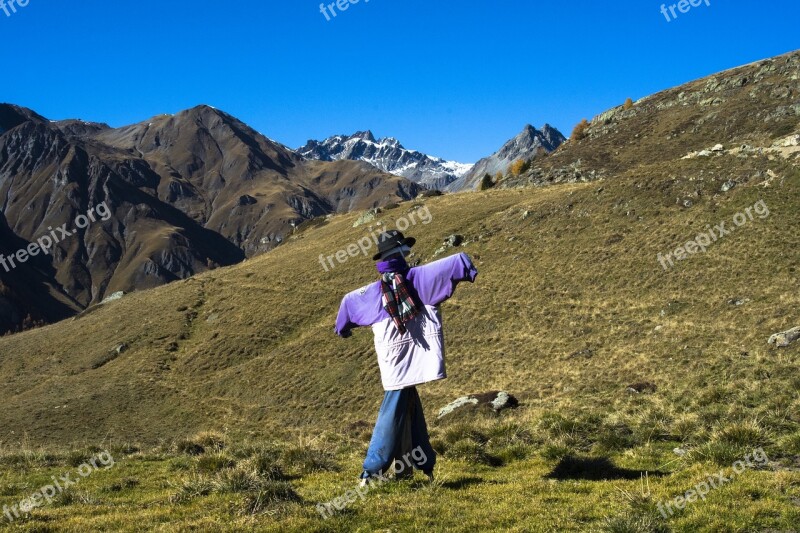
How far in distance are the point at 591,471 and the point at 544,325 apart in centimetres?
3174

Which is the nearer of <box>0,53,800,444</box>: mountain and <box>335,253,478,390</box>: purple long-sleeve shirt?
<box>335,253,478,390</box>: purple long-sleeve shirt

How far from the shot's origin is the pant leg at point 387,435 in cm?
945

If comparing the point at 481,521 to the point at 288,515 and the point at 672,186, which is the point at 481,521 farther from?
the point at 672,186

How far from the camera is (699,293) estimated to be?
121ft

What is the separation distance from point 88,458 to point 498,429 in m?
10.7

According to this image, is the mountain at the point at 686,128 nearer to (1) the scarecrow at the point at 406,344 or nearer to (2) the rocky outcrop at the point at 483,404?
(2) the rocky outcrop at the point at 483,404

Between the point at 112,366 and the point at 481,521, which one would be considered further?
the point at 112,366

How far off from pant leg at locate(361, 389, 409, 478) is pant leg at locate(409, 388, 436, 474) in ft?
0.75

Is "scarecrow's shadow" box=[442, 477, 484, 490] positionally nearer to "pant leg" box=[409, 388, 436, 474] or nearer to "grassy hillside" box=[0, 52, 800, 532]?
"grassy hillside" box=[0, 52, 800, 532]

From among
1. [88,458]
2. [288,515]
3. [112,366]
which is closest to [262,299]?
[112,366]

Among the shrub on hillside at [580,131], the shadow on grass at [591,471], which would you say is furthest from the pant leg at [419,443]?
the shrub on hillside at [580,131]

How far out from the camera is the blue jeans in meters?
9.48

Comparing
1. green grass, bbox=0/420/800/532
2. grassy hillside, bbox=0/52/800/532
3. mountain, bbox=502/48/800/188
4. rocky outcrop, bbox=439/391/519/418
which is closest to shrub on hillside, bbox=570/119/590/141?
mountain, bbox=502/48/800/188

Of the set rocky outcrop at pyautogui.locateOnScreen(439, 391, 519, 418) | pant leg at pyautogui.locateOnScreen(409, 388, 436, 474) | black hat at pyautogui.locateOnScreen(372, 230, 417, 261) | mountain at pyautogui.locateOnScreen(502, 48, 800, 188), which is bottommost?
rocky outcrop at pyautogui.locateOnScreen(439, 391, 519, 418)
